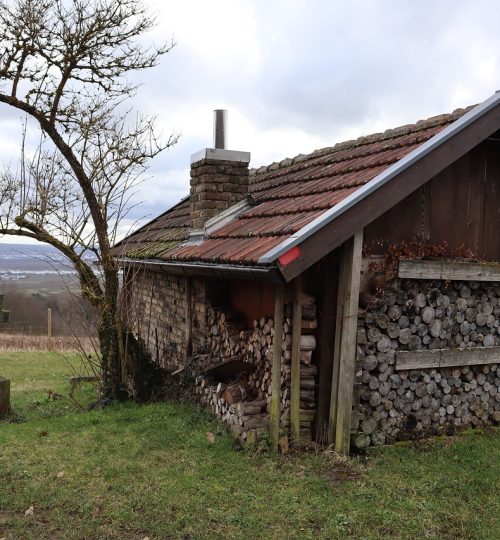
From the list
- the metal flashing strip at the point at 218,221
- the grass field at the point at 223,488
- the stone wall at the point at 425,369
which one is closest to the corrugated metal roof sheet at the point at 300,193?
the metal flashing strip at the point at 218,221

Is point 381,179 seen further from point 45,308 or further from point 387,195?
point 45,308

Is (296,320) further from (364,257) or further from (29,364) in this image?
(29,364)

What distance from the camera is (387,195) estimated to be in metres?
5.52

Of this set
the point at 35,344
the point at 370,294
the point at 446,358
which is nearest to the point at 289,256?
the point at 370,294

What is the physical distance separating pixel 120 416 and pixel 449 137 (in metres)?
5.43

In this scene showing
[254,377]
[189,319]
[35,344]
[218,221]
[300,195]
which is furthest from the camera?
[35,344]

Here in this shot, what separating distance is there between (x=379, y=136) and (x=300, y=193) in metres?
1.47

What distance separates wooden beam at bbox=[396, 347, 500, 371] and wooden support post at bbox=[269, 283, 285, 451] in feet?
4.45

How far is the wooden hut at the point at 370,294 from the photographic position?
5.62m

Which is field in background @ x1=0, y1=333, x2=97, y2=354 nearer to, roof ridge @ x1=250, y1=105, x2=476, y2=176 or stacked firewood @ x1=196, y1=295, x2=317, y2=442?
roof ridge @ x1=250, y1=105, x2=476, y2=176

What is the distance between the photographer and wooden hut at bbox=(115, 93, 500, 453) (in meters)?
5.62

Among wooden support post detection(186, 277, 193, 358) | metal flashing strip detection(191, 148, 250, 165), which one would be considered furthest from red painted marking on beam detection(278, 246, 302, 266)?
wooden support post detection(186, 277, 193, 358)

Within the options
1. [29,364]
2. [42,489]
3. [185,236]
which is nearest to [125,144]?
[185,236]

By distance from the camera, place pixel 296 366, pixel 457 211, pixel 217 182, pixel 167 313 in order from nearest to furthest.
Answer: pixel 296 366
pixel 457 211
pixel 217 182
pixel 167 313
